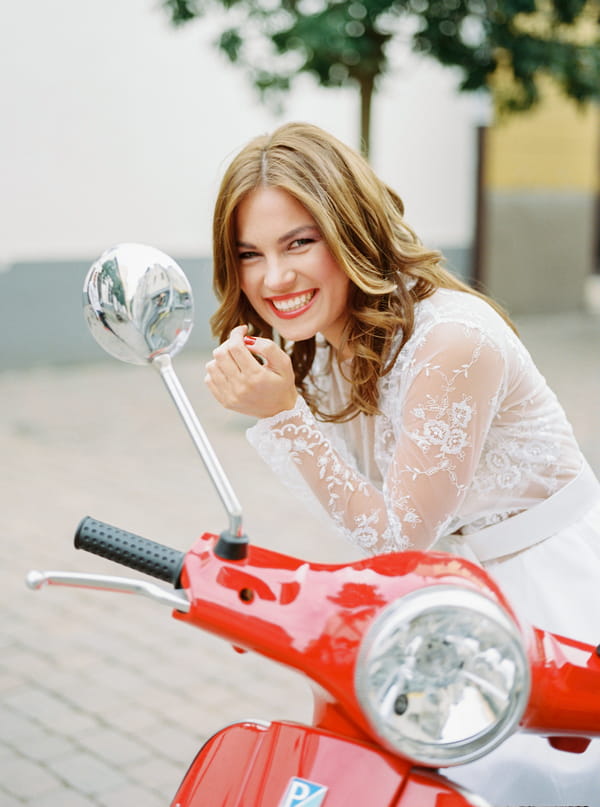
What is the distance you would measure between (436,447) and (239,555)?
0.53 meters

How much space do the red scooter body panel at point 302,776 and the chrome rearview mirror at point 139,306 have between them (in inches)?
15.2

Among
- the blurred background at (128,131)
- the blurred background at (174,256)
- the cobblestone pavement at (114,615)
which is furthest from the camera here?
the blurred background at (128,131)

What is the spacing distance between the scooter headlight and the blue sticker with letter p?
11 cm

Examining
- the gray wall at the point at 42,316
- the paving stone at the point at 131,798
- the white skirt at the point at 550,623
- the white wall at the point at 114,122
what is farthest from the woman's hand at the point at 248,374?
the gray wall at the point at 42,316

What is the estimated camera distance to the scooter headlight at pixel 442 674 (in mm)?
1091

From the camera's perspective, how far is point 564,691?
1.26m

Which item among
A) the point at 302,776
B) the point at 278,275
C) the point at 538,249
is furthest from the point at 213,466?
the point at 538,249

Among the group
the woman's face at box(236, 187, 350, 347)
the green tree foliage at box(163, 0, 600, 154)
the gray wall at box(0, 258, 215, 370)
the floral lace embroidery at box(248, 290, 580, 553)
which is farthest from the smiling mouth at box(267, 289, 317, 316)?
the gray wall at box(0, 258, 215, 370)

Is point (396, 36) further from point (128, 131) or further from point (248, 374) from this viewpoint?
point (248, 374)

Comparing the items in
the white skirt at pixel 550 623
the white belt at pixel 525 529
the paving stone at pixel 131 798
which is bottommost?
the paving stone at pixel 131 798

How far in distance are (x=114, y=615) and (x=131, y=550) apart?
300 cm

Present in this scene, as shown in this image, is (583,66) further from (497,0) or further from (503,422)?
(503,422)

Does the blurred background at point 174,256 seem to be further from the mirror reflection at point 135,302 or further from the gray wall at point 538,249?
the mirror reflection at point 135,302

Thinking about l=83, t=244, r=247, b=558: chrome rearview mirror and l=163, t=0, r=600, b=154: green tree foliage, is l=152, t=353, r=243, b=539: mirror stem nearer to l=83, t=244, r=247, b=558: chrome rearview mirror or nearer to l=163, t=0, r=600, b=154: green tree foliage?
l=83, t=244, r=247, b=558: chrome rearview mirror
